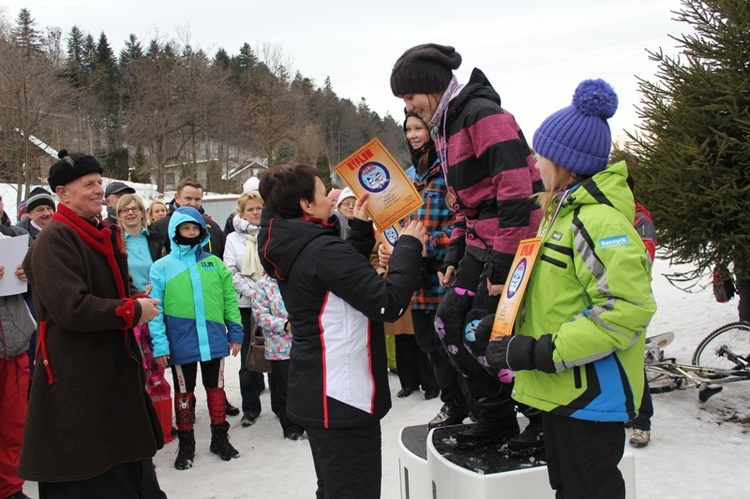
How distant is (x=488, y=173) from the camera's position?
288cm

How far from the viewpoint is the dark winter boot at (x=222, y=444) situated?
5.38 m

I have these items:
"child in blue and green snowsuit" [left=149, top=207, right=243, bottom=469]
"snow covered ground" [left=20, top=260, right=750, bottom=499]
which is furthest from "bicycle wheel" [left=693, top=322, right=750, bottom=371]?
"child in blue and green snowsuit" [left=149, top=207, right=243, bottom=469]

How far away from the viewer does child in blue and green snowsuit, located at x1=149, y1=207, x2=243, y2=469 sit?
5.18 metres

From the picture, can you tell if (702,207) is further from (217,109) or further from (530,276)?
(217,109)

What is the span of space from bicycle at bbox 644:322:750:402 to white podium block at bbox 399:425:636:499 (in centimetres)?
284

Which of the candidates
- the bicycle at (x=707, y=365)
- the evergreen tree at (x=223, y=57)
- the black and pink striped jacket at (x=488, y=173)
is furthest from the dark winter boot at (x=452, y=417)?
the evergreen tree at (x=223, y=57)

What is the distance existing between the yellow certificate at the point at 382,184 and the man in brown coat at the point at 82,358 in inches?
57.3

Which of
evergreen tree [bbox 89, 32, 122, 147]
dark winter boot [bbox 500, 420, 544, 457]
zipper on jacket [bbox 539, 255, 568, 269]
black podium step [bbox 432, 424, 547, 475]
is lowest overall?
black podium step [bbox 432, 424, 547, 475]

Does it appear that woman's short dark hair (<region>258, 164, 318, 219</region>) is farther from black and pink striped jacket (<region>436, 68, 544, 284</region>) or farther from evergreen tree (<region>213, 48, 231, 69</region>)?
evergreen tree (<region>213, 48, 231, 69</region>)

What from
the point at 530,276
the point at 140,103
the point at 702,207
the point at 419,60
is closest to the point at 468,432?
the point at 530,276

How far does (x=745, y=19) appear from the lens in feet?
17.2

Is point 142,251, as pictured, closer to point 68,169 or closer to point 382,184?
point 68,169

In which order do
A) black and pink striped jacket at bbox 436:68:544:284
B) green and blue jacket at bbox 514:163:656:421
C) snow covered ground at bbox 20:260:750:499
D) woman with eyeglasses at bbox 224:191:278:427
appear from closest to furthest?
green and blue jacket at bbox 514:163:656:421, black and pink striped jacket at bbox 436:68:544:284, snow covered ground at bbox 20:260:750:499, woman with eyeglasses at bbox 224:191:278:427

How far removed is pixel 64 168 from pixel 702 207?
4931 millimetres
